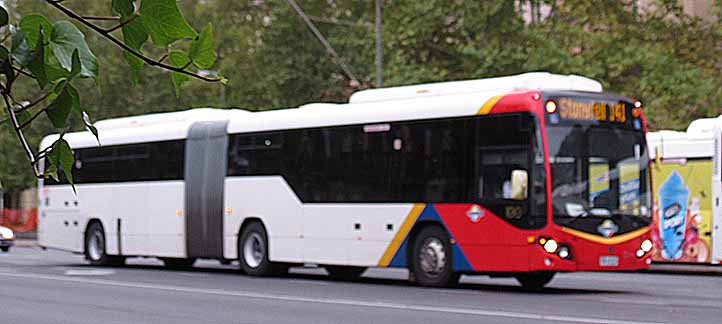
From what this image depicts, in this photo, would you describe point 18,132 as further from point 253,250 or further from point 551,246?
point 253,250

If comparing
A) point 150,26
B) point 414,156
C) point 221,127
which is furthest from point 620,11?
point 150,26

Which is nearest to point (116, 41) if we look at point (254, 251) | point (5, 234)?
point (254, 251)

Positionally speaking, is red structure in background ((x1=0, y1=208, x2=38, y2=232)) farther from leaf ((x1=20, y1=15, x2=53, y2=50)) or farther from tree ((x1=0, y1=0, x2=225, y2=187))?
leaf ((x1=20, y1=15, x2=53, y2=50))

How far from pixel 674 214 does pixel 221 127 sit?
869 centimetres

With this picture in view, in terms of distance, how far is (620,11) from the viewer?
1624 inches

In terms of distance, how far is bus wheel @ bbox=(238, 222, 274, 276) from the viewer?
77.5 feet

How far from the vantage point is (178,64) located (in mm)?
3041

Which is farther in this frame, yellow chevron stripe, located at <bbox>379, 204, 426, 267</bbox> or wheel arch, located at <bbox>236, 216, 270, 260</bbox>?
wheel arch, located at <bbox>236, 216, 270, 260</bbox>

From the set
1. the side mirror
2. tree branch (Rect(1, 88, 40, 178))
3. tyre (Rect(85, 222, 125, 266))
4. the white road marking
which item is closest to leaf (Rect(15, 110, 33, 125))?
tree branch (Rect(1, 88, 40, 178))

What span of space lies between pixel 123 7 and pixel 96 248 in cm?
2652

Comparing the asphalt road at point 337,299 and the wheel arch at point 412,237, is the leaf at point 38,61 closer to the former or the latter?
the asphalt road at point 337,299

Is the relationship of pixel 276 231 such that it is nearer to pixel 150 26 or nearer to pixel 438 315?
pixel 438 315

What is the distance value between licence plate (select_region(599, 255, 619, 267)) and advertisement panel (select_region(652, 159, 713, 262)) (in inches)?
301

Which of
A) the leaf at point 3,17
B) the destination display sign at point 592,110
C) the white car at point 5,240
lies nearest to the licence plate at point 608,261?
the destination display sign at point 592,110
